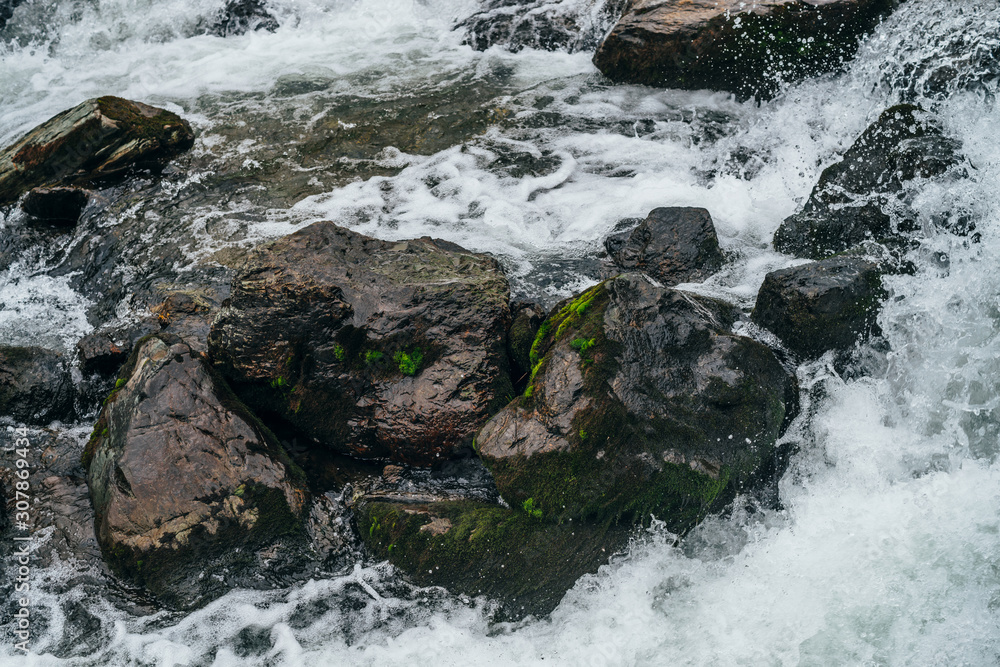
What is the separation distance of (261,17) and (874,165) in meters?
9.13

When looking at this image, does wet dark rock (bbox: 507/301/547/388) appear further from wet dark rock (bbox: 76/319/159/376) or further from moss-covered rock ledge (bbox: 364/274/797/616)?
wet dark rock (bbox: 76/319/159/376)

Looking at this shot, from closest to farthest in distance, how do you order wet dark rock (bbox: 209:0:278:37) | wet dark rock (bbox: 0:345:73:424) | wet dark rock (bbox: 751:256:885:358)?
wet dark rock (bbox: 751:256:885:358)
wet dark rock (bbox: 0:345:73:424)
wet dark rock (bbox: 209:0:278:37)

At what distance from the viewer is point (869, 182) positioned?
5926mm

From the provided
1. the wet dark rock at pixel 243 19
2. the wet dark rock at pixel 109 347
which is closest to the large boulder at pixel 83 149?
the wet dark rock at pixel 109 347

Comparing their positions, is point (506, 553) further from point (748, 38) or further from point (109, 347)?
point (748, 38)

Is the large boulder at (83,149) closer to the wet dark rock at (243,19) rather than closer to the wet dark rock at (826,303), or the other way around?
the wet dark rock at (243,19)

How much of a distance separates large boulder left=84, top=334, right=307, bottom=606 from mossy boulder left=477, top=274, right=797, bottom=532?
4.45ft

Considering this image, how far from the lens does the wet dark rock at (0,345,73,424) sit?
5184mm

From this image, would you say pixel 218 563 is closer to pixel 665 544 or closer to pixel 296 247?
pixel 296 247

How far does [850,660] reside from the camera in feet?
12.7

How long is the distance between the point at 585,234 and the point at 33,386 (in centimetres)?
457

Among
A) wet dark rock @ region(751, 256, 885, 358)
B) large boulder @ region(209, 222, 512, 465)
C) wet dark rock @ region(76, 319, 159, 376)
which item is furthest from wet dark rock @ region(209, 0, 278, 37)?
wet dark rock @ region(751, 256, 885, 358)

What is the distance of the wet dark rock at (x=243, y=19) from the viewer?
36.3 ft

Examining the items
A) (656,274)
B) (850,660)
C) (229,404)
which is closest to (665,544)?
(850,660)
